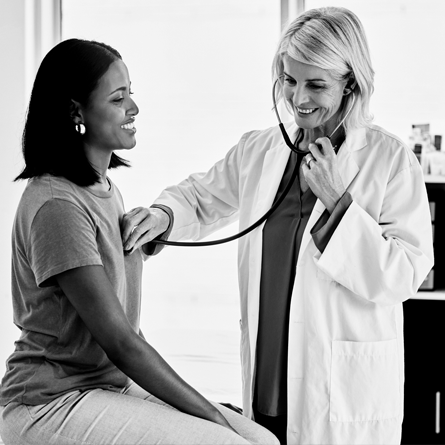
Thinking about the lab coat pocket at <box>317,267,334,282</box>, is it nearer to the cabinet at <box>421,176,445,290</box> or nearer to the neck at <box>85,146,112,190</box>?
the neck at <box>85,146,112,190</box>

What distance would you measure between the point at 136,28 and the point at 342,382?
1843mm

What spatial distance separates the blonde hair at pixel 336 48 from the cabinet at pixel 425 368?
0.97 metres

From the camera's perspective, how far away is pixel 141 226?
1380mm

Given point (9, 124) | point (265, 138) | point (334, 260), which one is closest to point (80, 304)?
point (334, 260)

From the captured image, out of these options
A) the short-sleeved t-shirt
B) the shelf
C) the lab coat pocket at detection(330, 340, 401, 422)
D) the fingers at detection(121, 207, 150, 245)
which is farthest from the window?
the short-sleeved t-shirt

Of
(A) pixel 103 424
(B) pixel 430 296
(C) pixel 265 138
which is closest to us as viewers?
(A) pixel 103 424

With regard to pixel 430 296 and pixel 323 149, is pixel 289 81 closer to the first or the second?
pixel 323 149

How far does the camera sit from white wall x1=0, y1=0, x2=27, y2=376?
8.16ft

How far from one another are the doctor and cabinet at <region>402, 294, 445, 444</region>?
75 cm

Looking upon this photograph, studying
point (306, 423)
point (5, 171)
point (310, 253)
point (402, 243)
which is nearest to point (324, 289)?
point (310, 253)

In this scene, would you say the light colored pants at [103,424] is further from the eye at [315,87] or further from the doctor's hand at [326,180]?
the eye at [315,87]

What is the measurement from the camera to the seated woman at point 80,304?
3.52 feet

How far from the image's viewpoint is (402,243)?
1.42 metres

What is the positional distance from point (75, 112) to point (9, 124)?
1419mm
